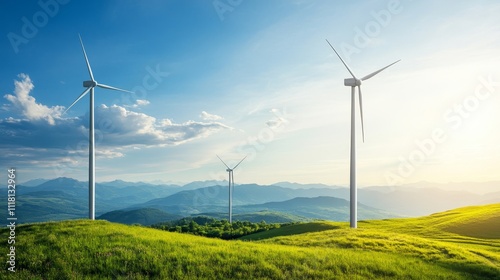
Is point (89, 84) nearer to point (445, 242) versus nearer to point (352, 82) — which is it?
point (352, 82)

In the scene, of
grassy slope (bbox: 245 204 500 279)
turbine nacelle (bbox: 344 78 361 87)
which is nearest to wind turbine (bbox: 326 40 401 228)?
turbine nacelle (bbox: 344 78 361 87)

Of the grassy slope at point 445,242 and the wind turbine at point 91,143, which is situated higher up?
the wind turbine at point 91,143

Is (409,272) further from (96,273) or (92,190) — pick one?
(92,190)

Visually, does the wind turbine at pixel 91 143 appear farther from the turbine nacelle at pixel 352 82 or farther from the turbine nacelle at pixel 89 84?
the turbine nacelle at pixel 352 82

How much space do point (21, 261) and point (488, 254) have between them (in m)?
36.6

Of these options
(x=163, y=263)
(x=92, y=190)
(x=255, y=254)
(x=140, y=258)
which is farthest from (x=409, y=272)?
(x=92, y=190)

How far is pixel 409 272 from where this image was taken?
78.9ft

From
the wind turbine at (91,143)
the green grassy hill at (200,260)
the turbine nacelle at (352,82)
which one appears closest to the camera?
the green grassy hill at (200,260)

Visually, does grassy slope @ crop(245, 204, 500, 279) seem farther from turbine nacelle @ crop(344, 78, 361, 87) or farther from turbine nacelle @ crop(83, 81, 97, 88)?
turbine nacelle @ crop(83, 81, 97, 88)

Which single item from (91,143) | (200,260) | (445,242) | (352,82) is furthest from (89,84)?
(445,242)

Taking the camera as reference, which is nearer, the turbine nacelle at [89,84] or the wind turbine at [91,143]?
the wind turbine at [91,143]

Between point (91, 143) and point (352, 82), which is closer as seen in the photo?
point (91, 143)

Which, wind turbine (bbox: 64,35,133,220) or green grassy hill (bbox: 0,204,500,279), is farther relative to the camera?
wind turbine (bbox: 64,35,133,220)

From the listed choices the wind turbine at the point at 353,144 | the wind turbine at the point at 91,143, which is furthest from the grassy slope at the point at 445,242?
the wind turbine at the point at 91,143
